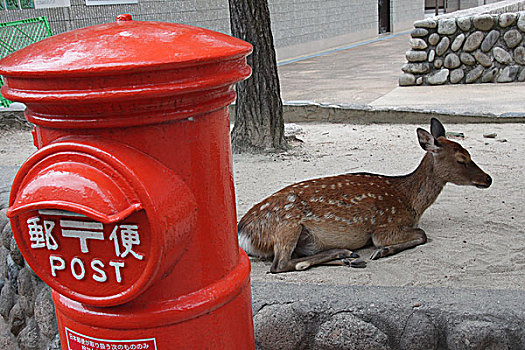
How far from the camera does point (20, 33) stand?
9711 millimetres

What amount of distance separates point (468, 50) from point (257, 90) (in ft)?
18.2

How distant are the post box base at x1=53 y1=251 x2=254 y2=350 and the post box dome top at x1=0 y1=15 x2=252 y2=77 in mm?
625

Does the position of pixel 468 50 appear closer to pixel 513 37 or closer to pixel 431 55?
pixel 431 55

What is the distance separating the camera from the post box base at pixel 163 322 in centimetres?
159

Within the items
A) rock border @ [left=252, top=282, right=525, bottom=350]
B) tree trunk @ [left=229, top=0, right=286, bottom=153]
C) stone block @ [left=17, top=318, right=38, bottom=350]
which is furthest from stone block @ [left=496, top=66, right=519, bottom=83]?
stone block @ [left=17, top=318, right=38, bottom=350]

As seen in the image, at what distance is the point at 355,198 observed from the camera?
3.52m

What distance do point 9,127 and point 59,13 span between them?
2975mm

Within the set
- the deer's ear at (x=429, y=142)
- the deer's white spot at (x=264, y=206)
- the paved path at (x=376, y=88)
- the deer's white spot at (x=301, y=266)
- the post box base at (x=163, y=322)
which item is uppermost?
the post box base at (x=163, y=322)

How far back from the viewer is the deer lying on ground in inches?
133

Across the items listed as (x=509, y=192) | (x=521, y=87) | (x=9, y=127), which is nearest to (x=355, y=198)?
(x=509, y=192)

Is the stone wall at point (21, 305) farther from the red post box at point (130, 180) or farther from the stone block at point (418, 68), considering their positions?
the stone block at point (418, 68)

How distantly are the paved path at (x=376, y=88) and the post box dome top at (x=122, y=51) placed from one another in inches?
246

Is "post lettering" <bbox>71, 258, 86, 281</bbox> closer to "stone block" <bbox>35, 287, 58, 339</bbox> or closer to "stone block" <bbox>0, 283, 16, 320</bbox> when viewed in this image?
"stone block" <bbox>35, 287, 58, 339</bbox>

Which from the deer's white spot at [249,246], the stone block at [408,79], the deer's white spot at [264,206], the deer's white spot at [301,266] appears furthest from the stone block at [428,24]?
the deer's white spot at [301,266]
